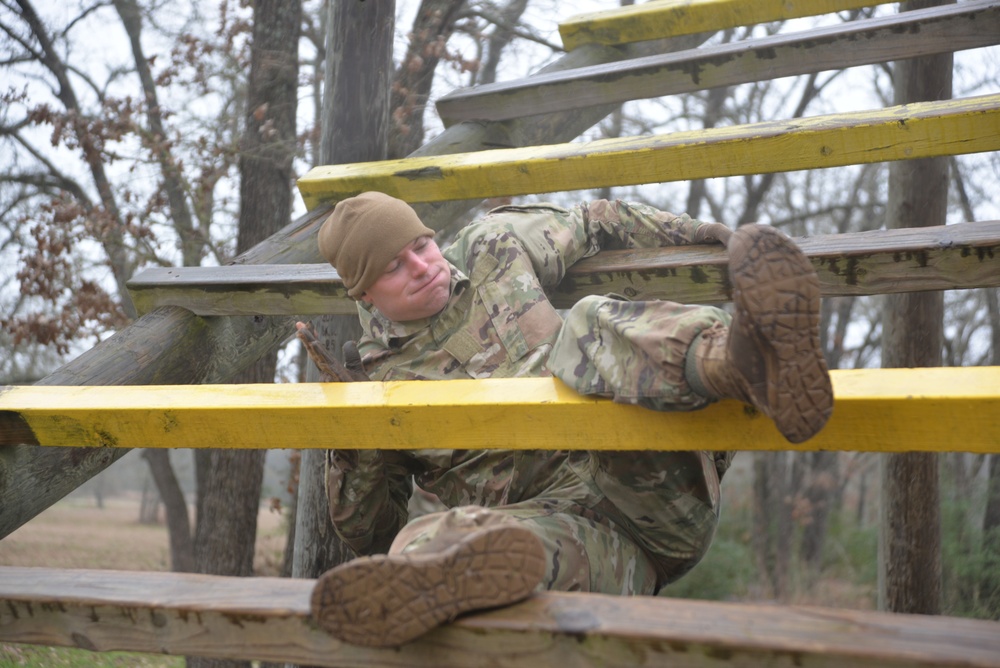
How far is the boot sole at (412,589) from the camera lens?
4.51 ft

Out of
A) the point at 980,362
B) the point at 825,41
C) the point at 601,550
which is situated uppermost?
the point at 825,41

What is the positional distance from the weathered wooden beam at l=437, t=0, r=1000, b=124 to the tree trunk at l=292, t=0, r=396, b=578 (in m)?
0.32

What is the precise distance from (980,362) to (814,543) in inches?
125

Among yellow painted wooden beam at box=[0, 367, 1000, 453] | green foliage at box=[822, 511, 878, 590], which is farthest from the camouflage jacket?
green foliage at box=[822, 511, 878, 590]

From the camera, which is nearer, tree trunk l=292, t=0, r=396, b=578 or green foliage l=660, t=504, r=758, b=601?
tree trunk l=292, t=0, r=396, b=578

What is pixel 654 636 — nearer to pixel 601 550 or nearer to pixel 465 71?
pixel 601 550

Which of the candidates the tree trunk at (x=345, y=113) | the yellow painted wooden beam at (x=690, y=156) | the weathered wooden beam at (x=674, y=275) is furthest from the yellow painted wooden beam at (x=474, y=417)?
the tree trunk at (x=345, y=113)

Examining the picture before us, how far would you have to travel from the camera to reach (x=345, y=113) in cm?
334

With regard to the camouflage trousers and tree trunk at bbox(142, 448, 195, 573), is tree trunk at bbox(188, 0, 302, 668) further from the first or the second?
the camouflage trousers

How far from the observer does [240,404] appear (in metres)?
1.89

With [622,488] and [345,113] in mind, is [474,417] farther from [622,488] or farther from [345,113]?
[345,113]

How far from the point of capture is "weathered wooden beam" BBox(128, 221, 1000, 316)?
2.16 m

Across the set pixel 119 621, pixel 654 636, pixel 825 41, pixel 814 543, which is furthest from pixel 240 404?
pixel 814 543

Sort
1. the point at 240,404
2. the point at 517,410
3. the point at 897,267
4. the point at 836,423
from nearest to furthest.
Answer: the point at 836,423, the point at 517,410, the point at 240,404, the point at 897,267
